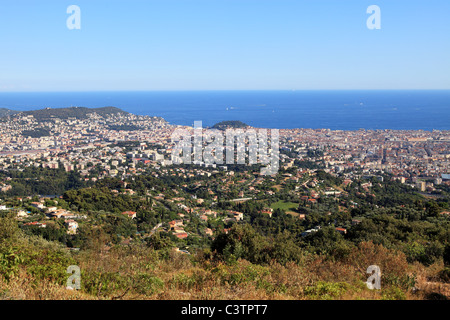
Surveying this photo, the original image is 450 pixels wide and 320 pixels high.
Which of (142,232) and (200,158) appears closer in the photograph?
(142,232)

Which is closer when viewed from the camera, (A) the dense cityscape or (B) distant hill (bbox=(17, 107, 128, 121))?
(A) the dense cityscape

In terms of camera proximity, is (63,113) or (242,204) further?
(63,113)

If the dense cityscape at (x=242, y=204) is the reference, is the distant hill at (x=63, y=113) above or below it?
above

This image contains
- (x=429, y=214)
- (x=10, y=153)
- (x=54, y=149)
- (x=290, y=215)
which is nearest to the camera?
(x=429, y=214)

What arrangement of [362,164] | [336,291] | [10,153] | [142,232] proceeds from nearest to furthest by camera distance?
[336,291] < [142,232] < [362,164] < [10,153]

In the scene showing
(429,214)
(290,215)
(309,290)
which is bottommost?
(290,215)

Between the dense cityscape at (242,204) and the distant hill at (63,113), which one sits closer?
the dense cityscape at (242,204)

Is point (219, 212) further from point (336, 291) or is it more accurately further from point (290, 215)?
point (336, 291)

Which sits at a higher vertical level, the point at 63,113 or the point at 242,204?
the point at 63,113

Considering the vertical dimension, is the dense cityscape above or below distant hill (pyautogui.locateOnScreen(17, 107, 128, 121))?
below
